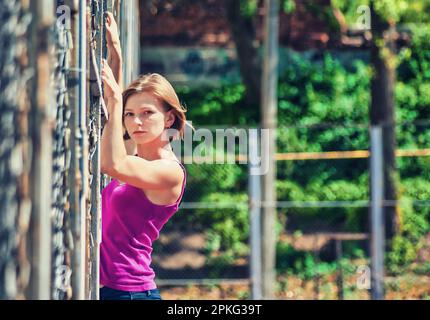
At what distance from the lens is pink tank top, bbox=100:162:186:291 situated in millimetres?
4469

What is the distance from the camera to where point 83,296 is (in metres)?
3.26

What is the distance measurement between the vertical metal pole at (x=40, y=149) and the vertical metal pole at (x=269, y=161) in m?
10.4

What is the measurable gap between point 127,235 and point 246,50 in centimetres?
1270

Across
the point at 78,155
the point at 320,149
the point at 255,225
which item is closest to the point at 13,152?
the point at 78,155

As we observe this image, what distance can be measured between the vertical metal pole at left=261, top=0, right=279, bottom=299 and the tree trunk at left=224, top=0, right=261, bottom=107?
2546mm

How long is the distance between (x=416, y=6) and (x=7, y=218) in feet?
47.4

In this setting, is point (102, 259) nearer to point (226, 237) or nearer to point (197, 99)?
point (226, 237)

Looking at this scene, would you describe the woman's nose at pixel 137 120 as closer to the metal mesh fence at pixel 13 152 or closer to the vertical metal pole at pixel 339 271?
the metal mesh fence at pixel 13 152

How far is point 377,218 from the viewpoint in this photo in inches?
504

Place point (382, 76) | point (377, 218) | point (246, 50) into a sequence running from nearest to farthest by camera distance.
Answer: point (377, 218)
point (382, 76)
point (246, 50)

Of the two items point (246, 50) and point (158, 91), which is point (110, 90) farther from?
point (246, 50)

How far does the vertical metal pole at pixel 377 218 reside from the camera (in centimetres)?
1261

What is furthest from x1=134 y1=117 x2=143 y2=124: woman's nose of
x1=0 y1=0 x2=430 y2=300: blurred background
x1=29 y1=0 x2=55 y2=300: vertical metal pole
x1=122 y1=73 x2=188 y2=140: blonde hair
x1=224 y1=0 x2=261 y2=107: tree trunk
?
x1=224 y1=0 x2=261 y2=107: tree trunk

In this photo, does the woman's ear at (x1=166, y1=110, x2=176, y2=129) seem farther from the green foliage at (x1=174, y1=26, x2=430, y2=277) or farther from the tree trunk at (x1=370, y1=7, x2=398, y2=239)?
the tree trunk at (x1=370, y1=7, x2=398, y2=239)
